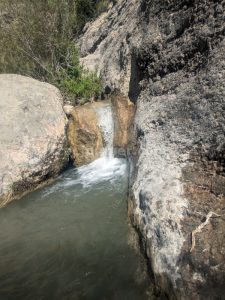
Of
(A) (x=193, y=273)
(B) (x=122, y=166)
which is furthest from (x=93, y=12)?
(A) (x=193, y=273)

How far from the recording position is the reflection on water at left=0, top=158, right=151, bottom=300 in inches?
216

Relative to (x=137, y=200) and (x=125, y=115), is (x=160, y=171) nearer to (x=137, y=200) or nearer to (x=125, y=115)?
(x=137, y=200)

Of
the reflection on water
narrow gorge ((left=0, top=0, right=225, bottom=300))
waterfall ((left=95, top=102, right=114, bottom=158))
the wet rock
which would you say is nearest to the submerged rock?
narrow gorge ((left=0, top=0, right=225, bottom=300))

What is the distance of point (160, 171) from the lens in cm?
645

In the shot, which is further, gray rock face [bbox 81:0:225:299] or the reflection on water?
the reflection on water

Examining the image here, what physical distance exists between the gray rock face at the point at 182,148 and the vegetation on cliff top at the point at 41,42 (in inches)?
241

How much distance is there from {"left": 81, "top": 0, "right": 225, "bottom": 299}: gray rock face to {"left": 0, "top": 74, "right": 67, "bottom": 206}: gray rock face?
2.65 metres

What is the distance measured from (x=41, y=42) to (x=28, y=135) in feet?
23.6

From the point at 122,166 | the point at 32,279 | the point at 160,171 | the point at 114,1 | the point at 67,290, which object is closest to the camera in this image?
the point at 67,290

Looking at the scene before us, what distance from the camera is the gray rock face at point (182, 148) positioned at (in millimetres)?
4820

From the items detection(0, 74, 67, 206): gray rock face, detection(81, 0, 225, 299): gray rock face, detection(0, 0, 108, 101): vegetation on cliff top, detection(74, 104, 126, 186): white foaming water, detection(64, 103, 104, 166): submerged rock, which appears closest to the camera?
detection(81, 0, 225, 299): gray rock face

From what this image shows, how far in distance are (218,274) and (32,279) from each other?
113 inches

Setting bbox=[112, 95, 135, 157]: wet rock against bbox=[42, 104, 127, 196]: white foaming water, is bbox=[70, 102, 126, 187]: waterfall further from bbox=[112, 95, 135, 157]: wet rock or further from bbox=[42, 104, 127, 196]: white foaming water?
bbox=[112, 95, 135, 157]: wet rock

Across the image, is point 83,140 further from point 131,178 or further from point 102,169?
point 131,178
